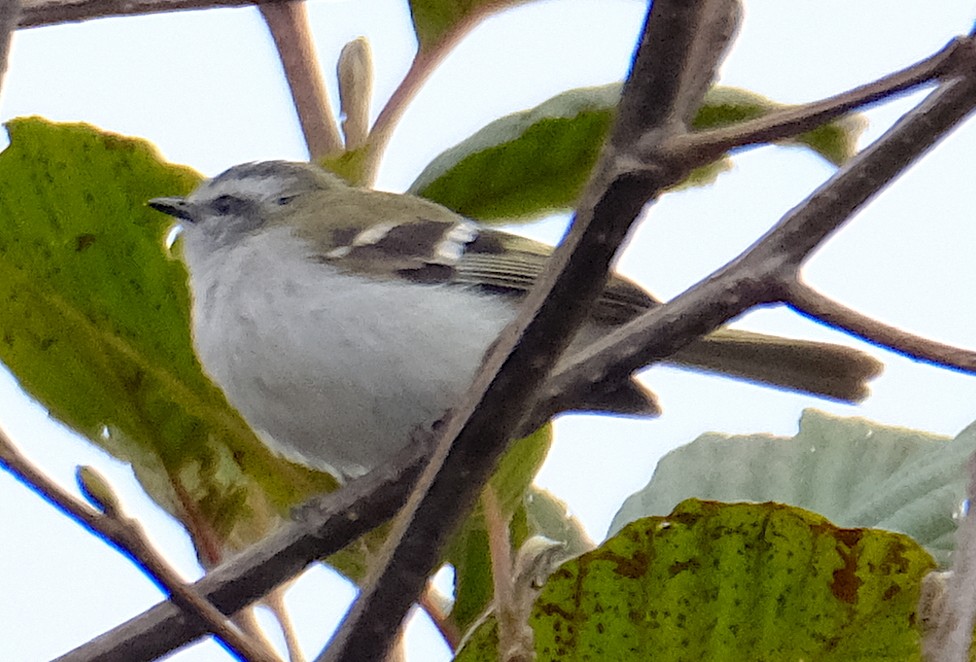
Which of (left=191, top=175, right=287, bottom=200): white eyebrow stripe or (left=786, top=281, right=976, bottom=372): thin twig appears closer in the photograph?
(left=786, top=281, right=976, bottom=372): thin twig

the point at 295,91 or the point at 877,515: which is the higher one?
the point at 295,91

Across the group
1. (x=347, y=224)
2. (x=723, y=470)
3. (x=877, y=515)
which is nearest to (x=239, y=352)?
(x=347, y=224)

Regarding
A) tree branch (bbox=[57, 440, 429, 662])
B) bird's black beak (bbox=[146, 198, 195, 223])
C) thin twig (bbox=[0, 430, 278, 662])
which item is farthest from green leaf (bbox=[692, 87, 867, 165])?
thin twig (bbox=[0, 430, 278, 662])

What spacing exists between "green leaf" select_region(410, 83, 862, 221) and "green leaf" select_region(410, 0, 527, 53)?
0.36 feet

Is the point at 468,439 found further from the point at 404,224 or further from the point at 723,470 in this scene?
the point at 404,224

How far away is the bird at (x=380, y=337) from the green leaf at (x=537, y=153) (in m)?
0.11

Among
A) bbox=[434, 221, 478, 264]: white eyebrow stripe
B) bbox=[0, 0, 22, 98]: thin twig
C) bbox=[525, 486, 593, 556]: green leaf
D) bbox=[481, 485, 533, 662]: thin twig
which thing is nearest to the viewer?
bbox=[0, 0, 22, 98]: thin twig

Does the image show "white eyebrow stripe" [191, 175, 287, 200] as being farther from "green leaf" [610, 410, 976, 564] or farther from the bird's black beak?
"green leaf" [610, 410, 976, 564]

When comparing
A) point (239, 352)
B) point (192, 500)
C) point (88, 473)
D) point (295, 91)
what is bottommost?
point (88, 473)

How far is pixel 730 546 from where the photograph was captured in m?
0.70

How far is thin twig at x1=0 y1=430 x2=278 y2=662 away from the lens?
0.51 metres

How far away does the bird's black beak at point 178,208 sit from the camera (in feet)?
4.54

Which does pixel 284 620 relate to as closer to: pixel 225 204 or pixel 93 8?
pixel 93 8

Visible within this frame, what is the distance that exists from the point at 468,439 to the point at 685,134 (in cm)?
17
